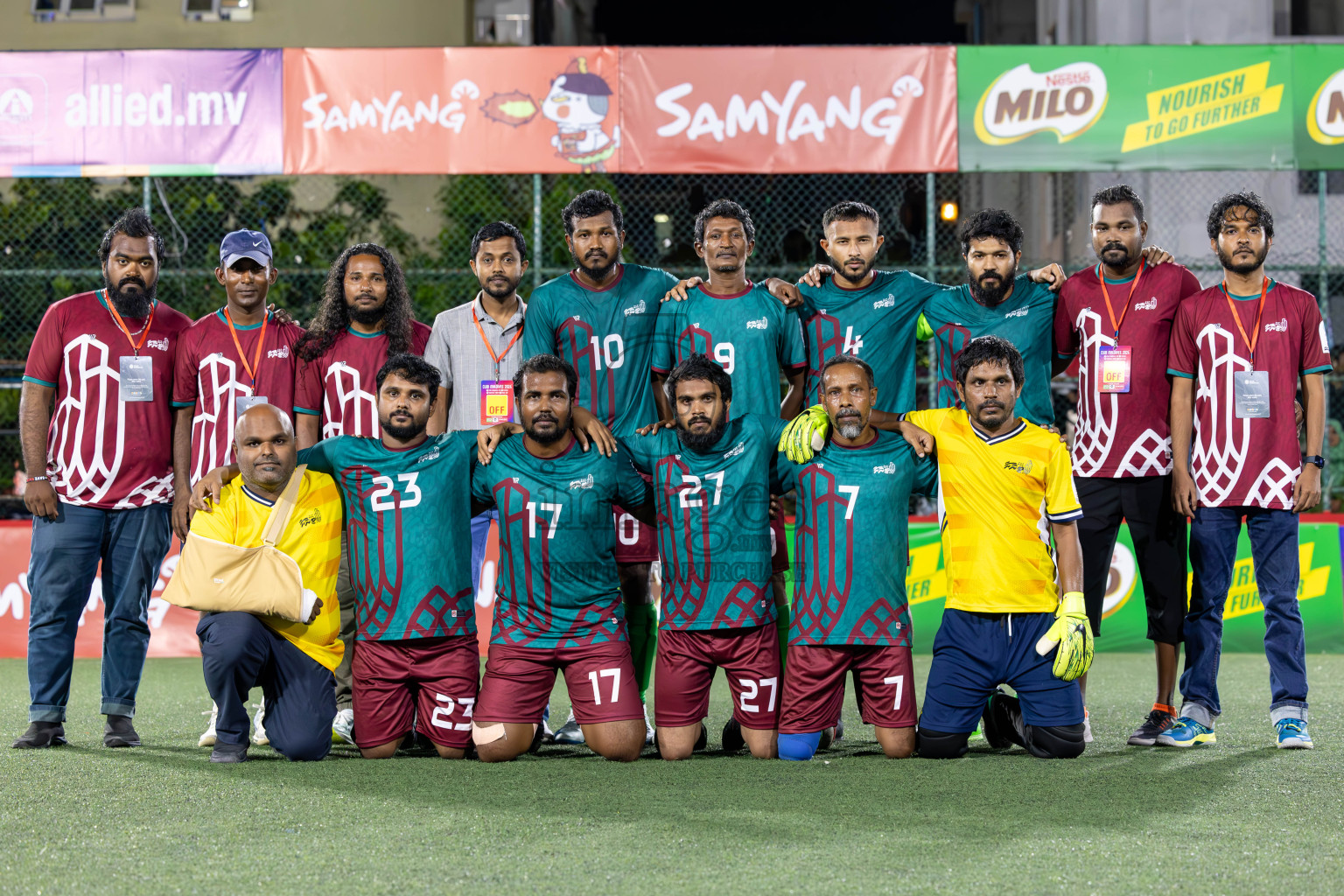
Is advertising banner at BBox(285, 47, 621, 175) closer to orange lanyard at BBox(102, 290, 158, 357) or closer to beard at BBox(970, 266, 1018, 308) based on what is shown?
orange lanyard at BBox(102, 290, 158, 357)

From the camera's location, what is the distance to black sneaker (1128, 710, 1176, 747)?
18.4 feet

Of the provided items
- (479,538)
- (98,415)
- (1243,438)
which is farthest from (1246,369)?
(98,415)

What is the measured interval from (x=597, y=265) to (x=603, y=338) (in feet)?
1.01

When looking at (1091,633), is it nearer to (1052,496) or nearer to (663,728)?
(1052,496)

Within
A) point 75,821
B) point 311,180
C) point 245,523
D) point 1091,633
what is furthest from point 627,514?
point 311,180

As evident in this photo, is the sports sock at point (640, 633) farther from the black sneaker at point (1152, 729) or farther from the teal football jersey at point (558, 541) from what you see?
the black sneaker at point (1152, 729)

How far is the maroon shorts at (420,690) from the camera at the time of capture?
5297 millimetres

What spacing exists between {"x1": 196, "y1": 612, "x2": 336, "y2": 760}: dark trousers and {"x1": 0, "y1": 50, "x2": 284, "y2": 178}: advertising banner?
5.47 metres

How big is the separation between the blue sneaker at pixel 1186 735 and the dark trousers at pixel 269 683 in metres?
3.35

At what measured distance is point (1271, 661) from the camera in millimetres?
5664

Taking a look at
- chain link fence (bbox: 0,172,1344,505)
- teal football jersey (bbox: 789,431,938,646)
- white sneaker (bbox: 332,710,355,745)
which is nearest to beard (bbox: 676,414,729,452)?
teal football jersey (bbox: 789,431,938,646)

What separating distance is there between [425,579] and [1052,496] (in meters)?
2.46

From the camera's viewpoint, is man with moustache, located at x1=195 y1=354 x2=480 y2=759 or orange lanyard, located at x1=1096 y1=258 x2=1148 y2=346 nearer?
man with moustache, located at x1=195 y1=354 x2=480 y2=759

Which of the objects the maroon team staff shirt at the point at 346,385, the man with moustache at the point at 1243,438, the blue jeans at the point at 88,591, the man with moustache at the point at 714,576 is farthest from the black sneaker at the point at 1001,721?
the blue jeans at the point at 88,591
